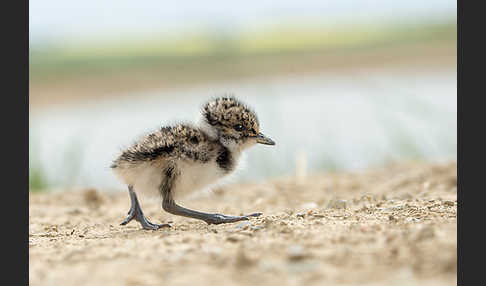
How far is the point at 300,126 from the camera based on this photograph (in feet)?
31.3

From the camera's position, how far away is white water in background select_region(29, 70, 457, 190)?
750 centimetres

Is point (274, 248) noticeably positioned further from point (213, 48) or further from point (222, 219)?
point (213, 48)

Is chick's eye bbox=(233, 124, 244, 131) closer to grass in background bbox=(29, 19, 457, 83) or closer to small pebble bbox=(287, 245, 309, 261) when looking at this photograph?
small pebble bbox=(287, 245, 309, 261)

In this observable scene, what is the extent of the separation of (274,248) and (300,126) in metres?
6.76

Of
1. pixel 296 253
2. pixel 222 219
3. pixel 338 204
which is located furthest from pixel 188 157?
pixel 296 253

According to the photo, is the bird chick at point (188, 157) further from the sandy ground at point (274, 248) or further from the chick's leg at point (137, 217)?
the sandy ground at point (274, 248)

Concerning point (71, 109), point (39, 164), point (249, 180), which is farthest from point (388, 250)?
point (71, 109)

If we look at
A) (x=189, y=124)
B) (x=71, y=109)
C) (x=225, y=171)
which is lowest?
Answer: (x=225, y=171)

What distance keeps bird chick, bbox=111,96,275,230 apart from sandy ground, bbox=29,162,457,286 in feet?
0.56

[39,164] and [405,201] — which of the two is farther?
[39,164]

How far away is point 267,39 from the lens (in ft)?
58.7

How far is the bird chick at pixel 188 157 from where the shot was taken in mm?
3986

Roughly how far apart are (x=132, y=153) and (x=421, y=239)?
1.86m

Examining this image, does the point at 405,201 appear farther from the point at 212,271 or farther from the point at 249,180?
the point at 249,180
